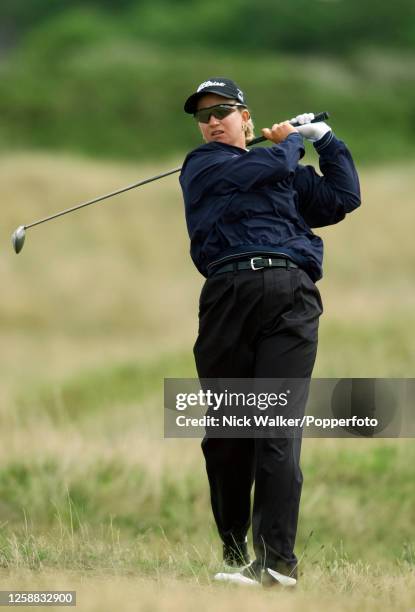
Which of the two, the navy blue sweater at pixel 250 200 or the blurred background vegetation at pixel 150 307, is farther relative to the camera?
the blurred background vegetation at pixel 150 307

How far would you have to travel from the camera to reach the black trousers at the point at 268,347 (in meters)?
5.46

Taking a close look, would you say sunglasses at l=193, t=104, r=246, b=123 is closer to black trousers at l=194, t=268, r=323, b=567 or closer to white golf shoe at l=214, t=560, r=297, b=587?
black trousers at l=194, t=268, r=323, b=567

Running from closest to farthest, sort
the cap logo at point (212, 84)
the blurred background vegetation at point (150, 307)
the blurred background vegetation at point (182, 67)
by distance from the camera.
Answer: the cap logo at point (212, 84) → the blurred background vegetation at point (150, 307) → the blurred background vegetation at point (182, 67)

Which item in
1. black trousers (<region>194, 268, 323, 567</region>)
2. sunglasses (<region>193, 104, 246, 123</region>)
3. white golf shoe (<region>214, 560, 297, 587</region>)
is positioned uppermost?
sunglasses (<region>193, 104, 246, 123</region>)

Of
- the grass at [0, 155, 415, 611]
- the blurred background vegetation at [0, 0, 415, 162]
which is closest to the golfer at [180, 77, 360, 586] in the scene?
the grass at [0, 155, 415, 611]

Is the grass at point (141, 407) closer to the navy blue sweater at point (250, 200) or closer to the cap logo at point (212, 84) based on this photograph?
the navy blue sweater at point (250, 200)

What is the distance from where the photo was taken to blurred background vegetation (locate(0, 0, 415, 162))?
64.4 m

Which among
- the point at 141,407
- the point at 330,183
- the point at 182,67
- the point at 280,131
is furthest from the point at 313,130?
the point at 182,67

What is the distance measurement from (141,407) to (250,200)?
33.0ft

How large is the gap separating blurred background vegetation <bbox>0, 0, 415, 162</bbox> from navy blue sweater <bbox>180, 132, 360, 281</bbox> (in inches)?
2068

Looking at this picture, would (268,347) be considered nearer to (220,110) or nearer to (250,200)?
(250,200)

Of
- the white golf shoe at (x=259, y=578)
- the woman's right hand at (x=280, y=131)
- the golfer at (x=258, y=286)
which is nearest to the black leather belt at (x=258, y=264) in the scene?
the golfer at (x=258, y=286)

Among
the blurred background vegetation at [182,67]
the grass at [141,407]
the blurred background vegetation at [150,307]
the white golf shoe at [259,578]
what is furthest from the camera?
the blurred background vegetation at [182,67]

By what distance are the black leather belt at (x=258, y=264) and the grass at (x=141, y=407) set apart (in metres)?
1.43
